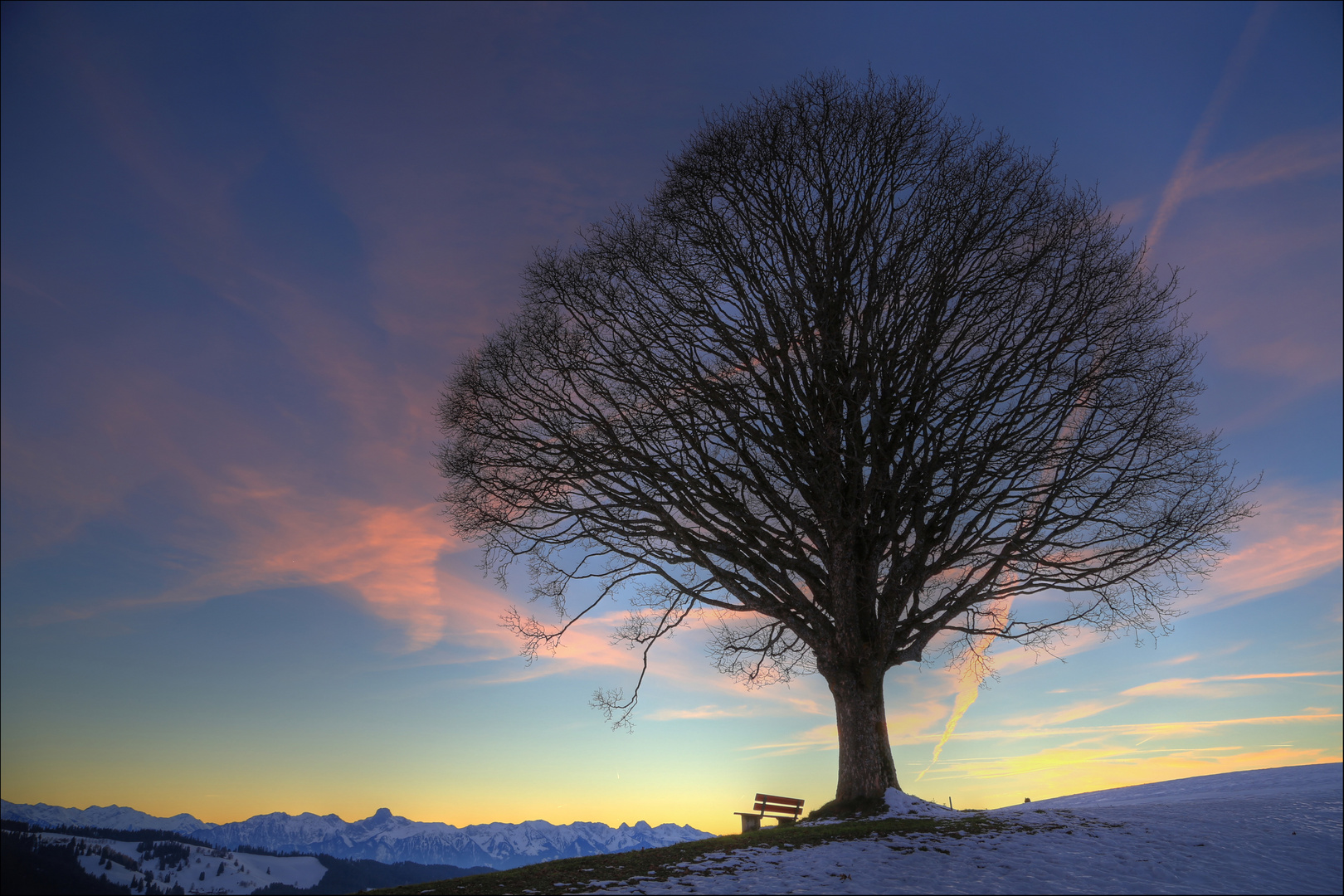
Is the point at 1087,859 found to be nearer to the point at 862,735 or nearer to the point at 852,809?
the point at 852,809

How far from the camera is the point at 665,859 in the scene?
10.1 metres

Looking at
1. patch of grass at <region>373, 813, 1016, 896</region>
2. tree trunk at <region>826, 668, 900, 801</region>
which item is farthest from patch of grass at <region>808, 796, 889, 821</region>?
patch of grass at <region>373, 813, 1016, 896</region>

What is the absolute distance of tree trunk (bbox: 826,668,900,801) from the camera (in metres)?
13.0

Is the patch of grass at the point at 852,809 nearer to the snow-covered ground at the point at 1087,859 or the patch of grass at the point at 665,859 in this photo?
the snow-covered ground at the point at 1087,859

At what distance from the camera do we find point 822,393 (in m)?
14.7

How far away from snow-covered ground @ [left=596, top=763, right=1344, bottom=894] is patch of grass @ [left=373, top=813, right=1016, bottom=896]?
0.38 metres

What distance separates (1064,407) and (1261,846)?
25.2 feet

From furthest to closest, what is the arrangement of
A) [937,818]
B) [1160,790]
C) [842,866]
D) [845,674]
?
1. [1160,790]
2. [845,674]
3. [937,818]
4. [842,866]

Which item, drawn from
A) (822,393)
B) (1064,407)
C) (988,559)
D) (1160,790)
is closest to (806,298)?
(822,393)

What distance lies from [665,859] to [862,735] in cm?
498

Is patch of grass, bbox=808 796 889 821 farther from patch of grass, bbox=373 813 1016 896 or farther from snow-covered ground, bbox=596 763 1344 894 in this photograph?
patch of grass, bbox=373 813 1016 896

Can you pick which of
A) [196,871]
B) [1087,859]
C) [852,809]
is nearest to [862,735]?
[852,809]

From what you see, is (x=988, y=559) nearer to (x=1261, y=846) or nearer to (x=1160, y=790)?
(x=1261, y=846)

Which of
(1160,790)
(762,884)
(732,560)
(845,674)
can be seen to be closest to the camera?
(762,884)
